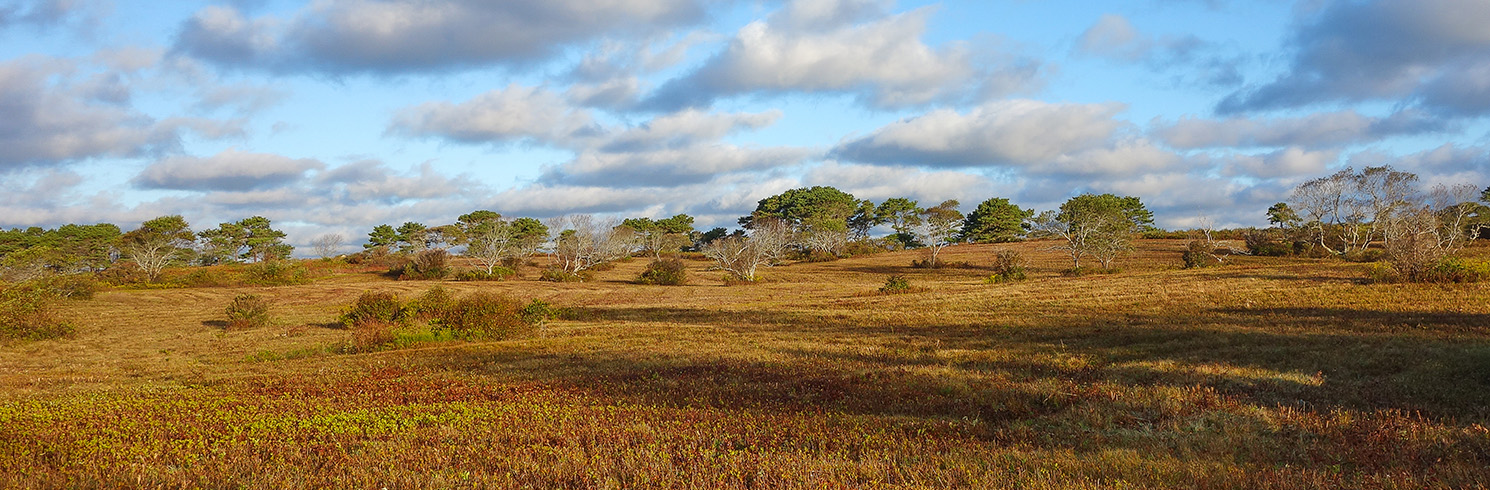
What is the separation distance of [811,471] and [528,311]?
72.5 ft

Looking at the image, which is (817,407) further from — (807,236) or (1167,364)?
(807,236)

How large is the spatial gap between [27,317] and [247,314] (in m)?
6.65

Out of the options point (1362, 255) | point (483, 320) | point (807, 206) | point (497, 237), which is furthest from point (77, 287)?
point (807, 206)

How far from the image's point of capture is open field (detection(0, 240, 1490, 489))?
6098 millimetres

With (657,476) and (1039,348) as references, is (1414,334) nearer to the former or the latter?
(1039,348)

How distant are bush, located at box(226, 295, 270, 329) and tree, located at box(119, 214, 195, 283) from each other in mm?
49538

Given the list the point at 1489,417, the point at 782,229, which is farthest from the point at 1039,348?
the point at 782,229

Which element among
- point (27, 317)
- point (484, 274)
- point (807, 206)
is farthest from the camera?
point (807, 206)

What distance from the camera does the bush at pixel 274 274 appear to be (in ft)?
204

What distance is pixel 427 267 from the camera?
71.1 m

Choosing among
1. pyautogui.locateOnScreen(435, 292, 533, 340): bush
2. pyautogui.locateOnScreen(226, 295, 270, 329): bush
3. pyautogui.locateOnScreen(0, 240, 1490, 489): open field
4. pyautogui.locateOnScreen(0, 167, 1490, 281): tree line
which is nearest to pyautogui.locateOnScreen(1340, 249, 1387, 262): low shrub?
pyautogui.locateOnScreen(0, 167, 1490, 281): tree line

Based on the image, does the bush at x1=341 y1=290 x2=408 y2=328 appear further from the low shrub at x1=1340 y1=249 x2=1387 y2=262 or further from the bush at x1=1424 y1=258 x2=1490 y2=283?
the low shrub at x1=1340 y1=249 x2=1387 y2=262

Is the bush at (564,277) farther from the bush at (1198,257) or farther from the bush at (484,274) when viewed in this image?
the bush at (1198,257)

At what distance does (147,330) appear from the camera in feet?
94.9
